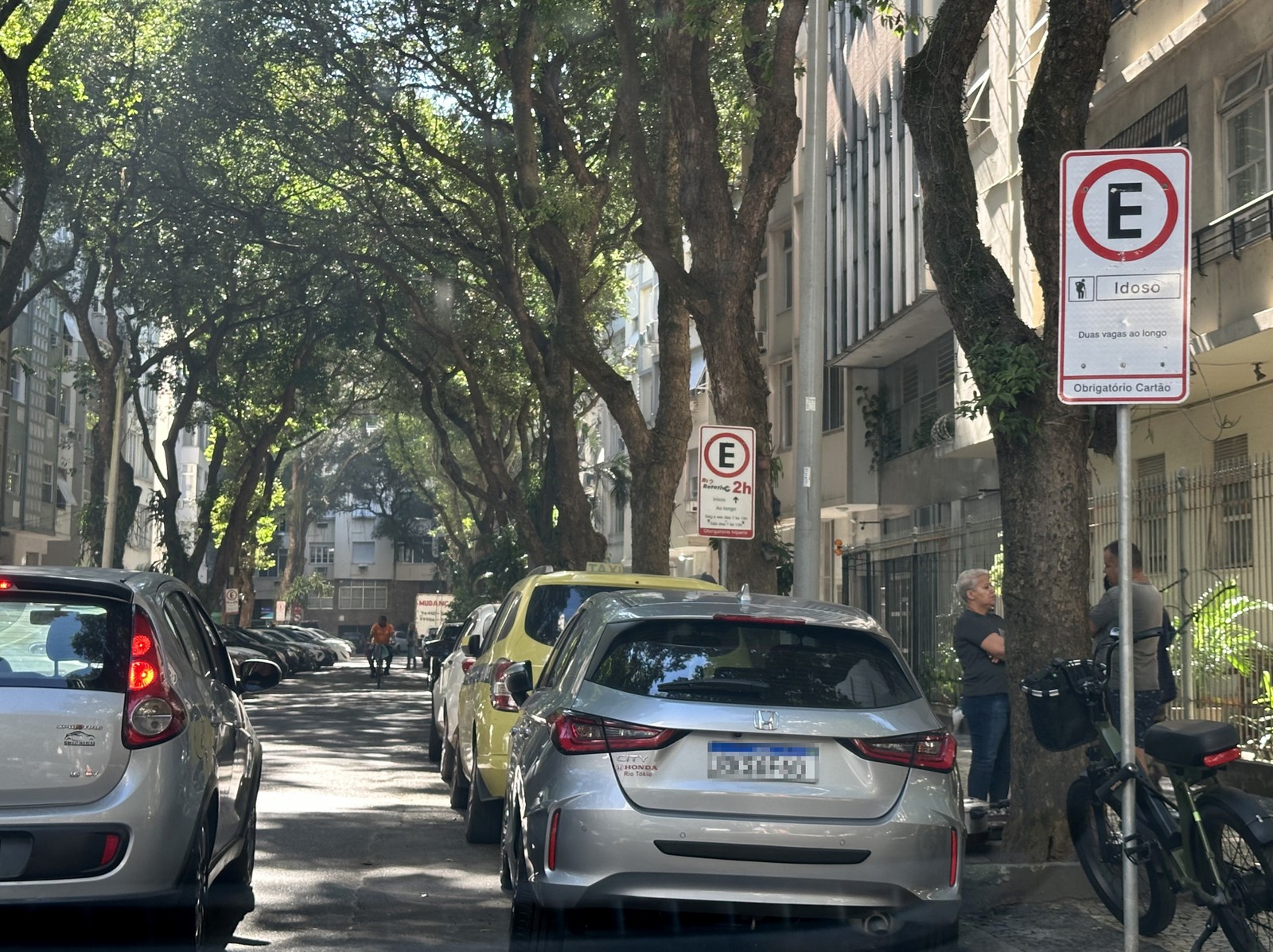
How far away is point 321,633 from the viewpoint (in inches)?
2872

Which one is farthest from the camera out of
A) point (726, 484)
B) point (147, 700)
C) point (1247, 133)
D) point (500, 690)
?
point (1247, 133)

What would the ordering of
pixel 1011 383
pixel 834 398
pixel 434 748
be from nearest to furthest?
pixel 1011 383 → pixel 434 748 → pixel 834 398

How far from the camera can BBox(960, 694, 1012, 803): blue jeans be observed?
1096 cm

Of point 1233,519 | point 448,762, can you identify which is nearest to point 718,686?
point 1233,519

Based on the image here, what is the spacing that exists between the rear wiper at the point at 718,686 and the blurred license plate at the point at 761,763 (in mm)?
236

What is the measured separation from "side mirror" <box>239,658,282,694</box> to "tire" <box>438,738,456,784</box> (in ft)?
18.2

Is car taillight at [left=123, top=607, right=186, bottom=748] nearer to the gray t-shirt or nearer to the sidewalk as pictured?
the sidewalk

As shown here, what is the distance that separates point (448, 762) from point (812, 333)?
4.75 meters

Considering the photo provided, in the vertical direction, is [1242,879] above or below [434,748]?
above

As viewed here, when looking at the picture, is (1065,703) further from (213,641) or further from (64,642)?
(64,642)

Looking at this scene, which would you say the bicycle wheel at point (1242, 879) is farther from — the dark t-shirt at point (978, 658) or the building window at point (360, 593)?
the building window at point (360, 593)

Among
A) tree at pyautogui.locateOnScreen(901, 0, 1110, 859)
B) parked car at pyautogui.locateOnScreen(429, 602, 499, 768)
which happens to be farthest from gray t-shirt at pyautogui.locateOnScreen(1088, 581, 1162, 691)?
parked car at pyautogui.locateOnScreen(429, 602, 499, 768)

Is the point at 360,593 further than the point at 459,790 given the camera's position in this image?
Yes

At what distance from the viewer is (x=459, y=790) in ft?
42.3
